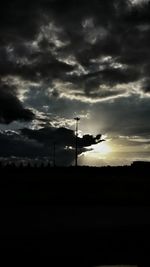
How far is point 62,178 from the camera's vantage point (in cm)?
4950

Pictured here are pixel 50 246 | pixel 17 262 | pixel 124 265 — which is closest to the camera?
pixel 124 265

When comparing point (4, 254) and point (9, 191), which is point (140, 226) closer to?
point (4, 254)

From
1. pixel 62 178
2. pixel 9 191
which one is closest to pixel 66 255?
pixel 9 191

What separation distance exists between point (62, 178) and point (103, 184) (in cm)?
666

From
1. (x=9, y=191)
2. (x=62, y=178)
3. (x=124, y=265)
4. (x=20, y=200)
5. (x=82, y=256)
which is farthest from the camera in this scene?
(x=62, y=178)

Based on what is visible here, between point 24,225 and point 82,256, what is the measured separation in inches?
259

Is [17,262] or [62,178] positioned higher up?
[62,178]

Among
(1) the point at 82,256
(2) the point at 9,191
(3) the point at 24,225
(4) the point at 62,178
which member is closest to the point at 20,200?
(2) the point at 9,191

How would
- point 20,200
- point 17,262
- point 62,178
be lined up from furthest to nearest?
point 62,178
point 20,200
point 17,262

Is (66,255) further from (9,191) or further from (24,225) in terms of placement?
(9,191)

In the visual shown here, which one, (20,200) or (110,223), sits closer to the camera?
(110,223)

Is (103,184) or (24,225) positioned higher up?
(103,184)

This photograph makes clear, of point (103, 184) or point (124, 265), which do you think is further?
point (103, 184)

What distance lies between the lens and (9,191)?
3759cm
